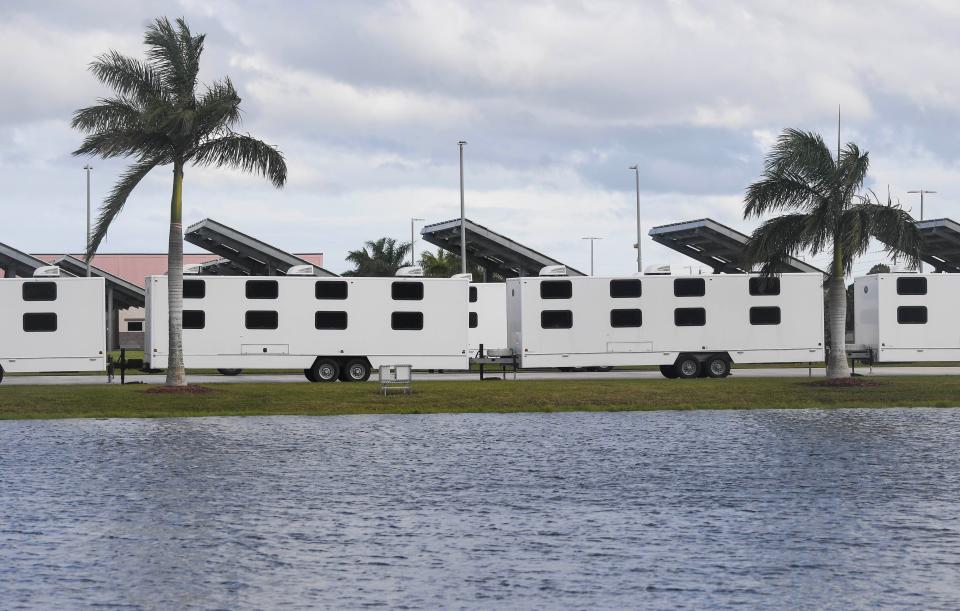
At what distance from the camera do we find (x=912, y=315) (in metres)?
41.6

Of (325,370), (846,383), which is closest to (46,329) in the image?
(325,370)

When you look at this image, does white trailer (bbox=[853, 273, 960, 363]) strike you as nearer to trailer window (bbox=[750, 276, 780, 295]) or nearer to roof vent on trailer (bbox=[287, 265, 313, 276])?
trailer window (bbox=[750, 276, 780, 295])

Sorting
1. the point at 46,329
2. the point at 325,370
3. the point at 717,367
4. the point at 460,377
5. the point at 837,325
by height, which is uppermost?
the point at 46,329

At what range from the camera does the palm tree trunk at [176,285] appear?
3338cm

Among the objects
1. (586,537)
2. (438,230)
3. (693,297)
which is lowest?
(586,537)

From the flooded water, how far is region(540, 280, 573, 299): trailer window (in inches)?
679

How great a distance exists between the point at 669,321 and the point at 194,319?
48.9 ft

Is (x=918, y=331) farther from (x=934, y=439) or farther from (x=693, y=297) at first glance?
(x=934, y=439)

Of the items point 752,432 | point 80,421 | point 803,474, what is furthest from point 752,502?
point 80,421

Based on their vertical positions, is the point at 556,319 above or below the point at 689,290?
below

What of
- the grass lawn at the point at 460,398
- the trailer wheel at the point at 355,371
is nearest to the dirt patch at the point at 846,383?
the grass lawn at the point at 460,398

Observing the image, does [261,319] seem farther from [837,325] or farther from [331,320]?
[837,325]

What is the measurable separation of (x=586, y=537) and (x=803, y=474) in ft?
18.1

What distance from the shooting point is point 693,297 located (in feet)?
132
